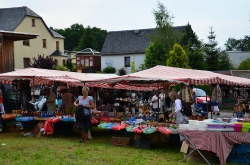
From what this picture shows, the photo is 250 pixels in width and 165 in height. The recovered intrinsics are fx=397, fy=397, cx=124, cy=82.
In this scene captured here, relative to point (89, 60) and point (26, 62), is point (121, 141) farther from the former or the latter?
A: point (89, 60)

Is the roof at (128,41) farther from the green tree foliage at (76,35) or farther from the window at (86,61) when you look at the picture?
the green tree foliage at (76,35)

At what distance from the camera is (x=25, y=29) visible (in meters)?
46.4

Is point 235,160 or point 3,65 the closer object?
point 235,160

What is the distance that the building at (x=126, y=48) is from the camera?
168 feet

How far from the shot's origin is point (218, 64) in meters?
43.9

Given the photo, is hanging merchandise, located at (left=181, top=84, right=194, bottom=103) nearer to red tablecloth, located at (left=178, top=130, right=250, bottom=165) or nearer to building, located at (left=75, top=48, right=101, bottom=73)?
red tablecloth, located at (left=178, top=130, right=250, bottom=165)

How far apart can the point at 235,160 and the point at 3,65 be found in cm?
1791

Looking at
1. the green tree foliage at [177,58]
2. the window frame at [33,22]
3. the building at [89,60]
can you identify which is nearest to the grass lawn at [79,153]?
the green tree foliage at [177,58]

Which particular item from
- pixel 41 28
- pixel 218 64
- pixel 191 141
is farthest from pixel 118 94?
pixel 41 28

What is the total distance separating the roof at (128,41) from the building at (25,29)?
26.0ft

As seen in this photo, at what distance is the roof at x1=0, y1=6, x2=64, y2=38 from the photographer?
44938 mm

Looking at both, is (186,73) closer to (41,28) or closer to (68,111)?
(68,111)

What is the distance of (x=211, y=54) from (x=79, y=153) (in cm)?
3592

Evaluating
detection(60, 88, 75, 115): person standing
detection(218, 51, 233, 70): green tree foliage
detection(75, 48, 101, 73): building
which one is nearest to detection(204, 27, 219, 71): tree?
detection(218, 51, 233, 70): green tree foliage
